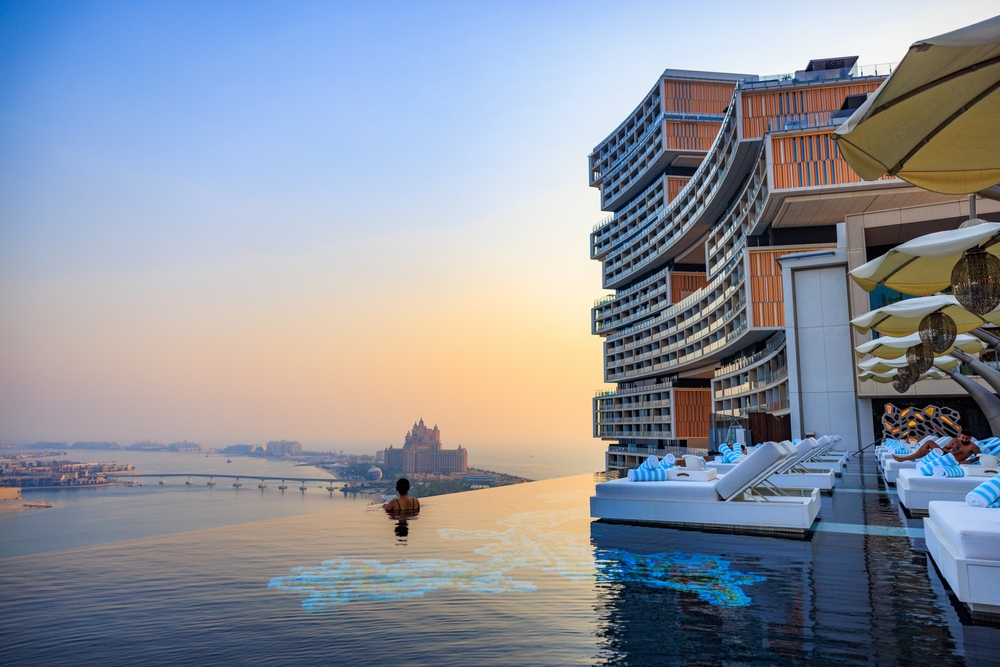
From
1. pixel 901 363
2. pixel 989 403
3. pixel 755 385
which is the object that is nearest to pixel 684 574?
pixel 901 363

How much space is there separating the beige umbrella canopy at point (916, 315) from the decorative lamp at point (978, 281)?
12.4 ft

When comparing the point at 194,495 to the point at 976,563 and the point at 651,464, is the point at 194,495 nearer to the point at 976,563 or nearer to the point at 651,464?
the point at 651,464

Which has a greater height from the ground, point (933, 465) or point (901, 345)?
point (901, 345)

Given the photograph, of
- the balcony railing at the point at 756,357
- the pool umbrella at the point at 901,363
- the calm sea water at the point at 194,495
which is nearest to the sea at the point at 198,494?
the calm sea water at the point at 194,495

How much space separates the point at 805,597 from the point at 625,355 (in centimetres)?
7269

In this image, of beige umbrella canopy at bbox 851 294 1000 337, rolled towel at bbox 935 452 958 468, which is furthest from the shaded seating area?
beige umbrella canopy at bbox 851 294 1000 337

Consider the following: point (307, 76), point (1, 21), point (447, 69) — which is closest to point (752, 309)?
point (447, 69)

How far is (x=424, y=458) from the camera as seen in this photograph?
234 feet

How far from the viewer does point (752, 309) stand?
3706cm

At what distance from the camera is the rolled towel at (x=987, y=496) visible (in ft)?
17.5

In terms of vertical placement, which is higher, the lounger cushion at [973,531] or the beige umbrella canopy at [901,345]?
the beige umbrella canopy at [901,345]

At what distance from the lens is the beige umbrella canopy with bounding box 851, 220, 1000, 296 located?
8.31m

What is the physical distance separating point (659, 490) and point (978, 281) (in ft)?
16.0

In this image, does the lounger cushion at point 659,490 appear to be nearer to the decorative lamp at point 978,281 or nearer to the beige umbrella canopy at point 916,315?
the decorative lamp at point 978,281
